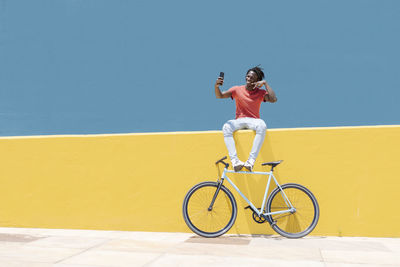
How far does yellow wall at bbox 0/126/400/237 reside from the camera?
5.18 metres

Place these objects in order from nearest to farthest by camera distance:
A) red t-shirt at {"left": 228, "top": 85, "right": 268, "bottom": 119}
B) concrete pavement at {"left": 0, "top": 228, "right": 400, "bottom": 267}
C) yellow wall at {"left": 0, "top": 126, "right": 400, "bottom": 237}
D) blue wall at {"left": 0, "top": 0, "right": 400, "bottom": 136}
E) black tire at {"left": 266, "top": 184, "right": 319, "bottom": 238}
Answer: concrete pavement at {"left": 0, "top": 228, "right": 400, "bottom": 267}, black tire at {"left": 266, "top": 184, "right": 319, "bottom": 238}, yellow wall at {"left": 0, "top": 126, "right": 400, "bottom": 237}, red t-shirt at {"left": 228, "top": 85, "right": 268, "bottom": 119}, blue wall at {"left": 0, "top": 0, "right": 400, "bottom": 136}

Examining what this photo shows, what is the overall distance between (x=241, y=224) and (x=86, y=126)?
305cm

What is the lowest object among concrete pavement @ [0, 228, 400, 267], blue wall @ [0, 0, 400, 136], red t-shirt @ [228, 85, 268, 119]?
concrete pavement @ [0, 228, 400, 267]

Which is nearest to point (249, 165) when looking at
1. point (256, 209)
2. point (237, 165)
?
point (237, 165)

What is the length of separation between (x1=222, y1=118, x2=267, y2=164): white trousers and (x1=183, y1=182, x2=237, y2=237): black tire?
46 centimetres

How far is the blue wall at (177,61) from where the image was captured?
20.5 ft

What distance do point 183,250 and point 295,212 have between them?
1.58 metres

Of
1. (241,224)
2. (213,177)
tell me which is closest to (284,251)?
(241,224)

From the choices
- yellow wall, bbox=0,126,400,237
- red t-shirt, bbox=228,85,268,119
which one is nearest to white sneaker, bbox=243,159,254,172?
yellow wall, bbox=0,126,400,237

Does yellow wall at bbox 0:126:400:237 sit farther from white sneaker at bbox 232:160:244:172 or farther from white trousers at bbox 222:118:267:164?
white sneaker at bbox 232:160:244:172

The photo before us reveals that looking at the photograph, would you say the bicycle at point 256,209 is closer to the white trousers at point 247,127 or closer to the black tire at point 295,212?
the black tire at point 295,212

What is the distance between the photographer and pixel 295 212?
527 centimetres

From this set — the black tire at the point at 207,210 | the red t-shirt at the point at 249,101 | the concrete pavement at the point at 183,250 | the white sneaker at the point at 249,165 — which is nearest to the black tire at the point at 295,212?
the concrete pavement at the point at 183,250

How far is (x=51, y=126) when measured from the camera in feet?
23.1
